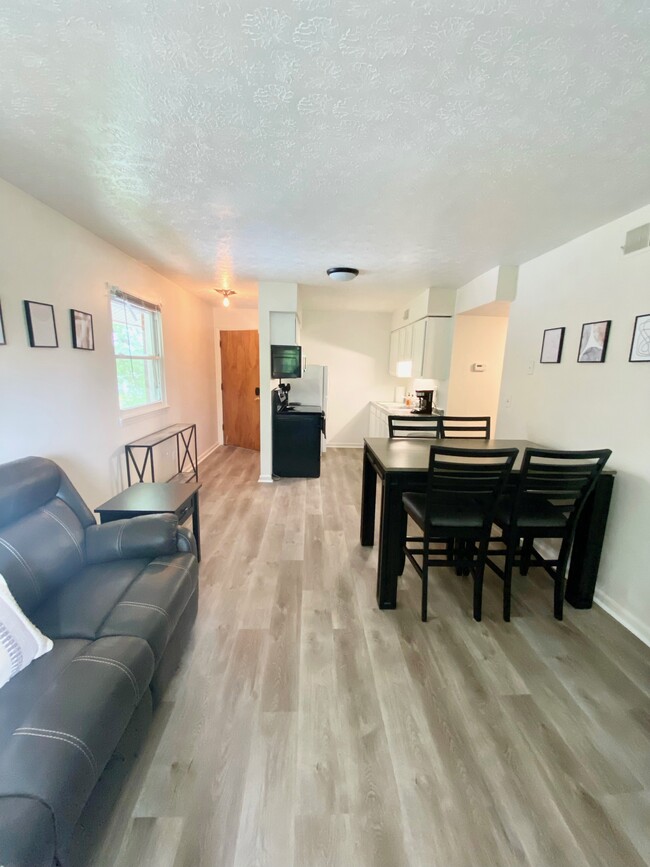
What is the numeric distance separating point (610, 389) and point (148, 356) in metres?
3.95

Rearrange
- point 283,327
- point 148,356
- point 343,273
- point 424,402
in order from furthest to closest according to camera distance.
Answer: point 424,402 → point 283,327 → point 148,356 → point 343,273

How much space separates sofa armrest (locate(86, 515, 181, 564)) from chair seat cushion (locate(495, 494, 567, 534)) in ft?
5.97

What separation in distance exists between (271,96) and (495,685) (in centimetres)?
257

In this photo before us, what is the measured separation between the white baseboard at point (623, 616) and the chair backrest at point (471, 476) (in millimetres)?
989

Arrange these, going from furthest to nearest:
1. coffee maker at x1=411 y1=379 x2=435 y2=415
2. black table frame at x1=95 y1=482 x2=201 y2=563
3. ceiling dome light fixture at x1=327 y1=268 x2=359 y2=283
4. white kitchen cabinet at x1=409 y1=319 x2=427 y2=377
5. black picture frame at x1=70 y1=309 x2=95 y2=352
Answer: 1. coffee maker at x1=411 y1=379 x2=435 y2=415
2. white kitchen cabinet at x1=409 y1=319 x2=427 y2=377
3. ceiling dome light fixture at x1=327 y1=268 x2=359 y2=283
4. black picture frame at x1=70 y1=309 x2=95 y2=352
5. black table frame at x1=95 y1=482 x2=201 y2=563

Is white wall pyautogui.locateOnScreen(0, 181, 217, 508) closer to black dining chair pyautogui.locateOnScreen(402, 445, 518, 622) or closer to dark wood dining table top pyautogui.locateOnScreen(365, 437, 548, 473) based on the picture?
dark wood dining table top pyautogui.locateOnScreen(365, 437, 548, 473)

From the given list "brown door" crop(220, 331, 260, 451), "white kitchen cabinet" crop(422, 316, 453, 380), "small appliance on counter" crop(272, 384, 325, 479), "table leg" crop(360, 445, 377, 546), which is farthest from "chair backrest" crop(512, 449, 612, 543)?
"brown door" crop(220, 331, 260, 451)

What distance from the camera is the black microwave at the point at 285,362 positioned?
13.7 feet

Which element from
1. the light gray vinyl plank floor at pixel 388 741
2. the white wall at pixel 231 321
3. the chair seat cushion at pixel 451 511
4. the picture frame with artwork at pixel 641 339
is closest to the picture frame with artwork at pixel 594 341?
the picture frame with artwork at pixel 641 339

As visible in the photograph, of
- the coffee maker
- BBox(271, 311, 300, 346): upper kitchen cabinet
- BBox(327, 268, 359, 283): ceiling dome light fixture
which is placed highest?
BBox(327, 268, 359, 283): ceiling dome light fixture

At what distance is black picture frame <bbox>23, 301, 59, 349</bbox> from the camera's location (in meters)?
2.01

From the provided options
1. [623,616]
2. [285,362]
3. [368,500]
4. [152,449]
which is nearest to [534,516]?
[623,616]

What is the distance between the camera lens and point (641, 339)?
1.94 m

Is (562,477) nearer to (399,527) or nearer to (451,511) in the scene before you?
(451,511)
